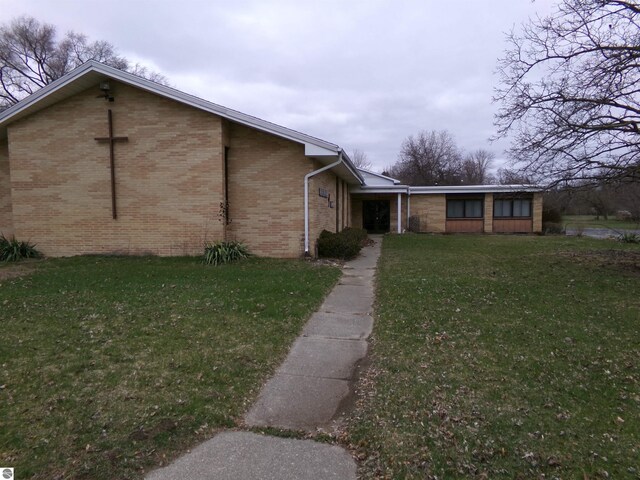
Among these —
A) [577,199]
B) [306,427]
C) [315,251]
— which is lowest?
[306,427]

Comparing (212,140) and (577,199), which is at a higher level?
(212,140)

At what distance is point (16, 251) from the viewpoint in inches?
459

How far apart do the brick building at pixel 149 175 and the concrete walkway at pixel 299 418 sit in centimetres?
624

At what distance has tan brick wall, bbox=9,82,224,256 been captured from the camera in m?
11.5

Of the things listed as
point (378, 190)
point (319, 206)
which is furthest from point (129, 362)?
point (378, 190)

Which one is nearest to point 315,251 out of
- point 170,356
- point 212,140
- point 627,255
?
point 212,140

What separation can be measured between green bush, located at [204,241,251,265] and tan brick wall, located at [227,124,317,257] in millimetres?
617

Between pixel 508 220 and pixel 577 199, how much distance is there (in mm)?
15239

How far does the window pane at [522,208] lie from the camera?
2603cm

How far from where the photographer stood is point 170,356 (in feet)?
14.7

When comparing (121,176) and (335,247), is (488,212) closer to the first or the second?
(335,247)

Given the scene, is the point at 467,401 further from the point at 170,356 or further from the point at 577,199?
the point at 577,199

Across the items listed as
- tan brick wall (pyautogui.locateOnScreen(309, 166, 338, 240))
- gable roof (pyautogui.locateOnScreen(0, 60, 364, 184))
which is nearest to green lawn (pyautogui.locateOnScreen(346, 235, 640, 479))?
tan brick wall (pyautogui.locateOnScreen(309, 166, 338, 240))

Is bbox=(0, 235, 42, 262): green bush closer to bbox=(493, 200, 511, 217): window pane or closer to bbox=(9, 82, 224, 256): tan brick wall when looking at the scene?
bbox=(9, 82, 224, 256): tan brick wall
